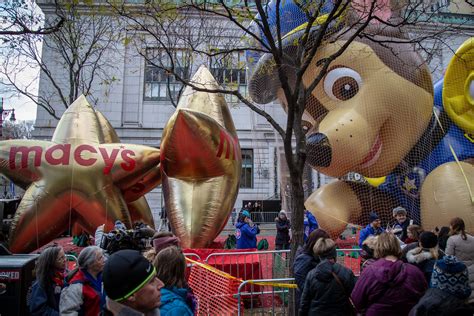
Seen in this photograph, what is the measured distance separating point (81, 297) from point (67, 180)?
207 inches

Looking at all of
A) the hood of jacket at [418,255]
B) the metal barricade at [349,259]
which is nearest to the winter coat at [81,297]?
the hood of jacket at [418,255]

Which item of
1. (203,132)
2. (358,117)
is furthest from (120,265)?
(358,117)

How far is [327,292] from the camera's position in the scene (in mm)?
3262

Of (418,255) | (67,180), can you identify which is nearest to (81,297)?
(418,255)

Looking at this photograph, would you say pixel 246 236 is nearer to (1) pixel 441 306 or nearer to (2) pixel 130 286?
(1) pixel 441 306

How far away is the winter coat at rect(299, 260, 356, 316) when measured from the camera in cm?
325

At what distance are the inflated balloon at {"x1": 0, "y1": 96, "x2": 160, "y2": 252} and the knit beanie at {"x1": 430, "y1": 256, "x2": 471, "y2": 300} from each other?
6.32 m

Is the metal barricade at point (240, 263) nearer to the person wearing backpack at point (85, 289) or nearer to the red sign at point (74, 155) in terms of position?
the red sign at point (74, 155)

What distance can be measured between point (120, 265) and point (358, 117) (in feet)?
26.2

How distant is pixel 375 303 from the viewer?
3164 mm

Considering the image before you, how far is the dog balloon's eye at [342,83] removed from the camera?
31.2 ft

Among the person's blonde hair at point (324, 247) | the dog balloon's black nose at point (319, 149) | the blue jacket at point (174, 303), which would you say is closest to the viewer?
the blue jacket at point (174, 303)

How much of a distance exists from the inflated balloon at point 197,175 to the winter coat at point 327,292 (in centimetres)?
445

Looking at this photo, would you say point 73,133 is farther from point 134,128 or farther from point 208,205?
point 134,128
